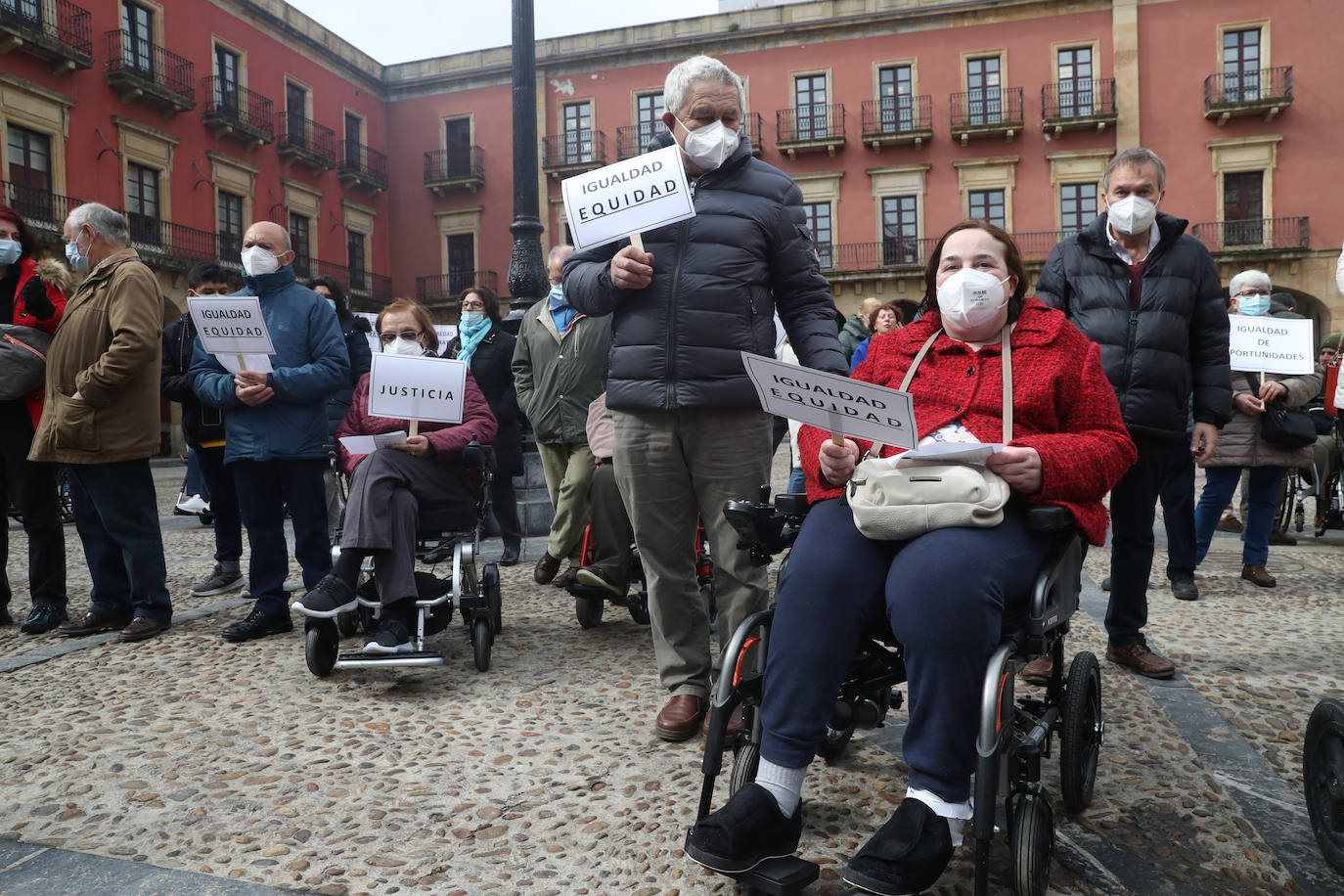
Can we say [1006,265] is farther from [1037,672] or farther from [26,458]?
[26,458]

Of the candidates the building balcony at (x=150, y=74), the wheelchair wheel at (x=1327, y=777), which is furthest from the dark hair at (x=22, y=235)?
the building balcony at (x=150, y=74)

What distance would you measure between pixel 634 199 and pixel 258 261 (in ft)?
7.78

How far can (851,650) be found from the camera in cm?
210

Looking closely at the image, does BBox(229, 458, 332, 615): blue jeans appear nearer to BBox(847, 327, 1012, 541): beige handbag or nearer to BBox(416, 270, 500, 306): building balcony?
BBox(847, 327, 1012, 541): beige handbag

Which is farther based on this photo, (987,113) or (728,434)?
(987,113)

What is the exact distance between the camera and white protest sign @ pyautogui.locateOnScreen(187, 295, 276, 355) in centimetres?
416

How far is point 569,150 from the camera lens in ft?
99.6

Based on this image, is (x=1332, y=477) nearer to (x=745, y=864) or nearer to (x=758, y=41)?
(x=745, y=864)

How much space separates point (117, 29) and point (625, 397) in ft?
79.5

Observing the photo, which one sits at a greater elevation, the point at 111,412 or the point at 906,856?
the point at 111,412

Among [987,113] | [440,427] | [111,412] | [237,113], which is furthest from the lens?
[987,113]

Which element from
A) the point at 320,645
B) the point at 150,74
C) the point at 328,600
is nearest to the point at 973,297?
the point at 328,600

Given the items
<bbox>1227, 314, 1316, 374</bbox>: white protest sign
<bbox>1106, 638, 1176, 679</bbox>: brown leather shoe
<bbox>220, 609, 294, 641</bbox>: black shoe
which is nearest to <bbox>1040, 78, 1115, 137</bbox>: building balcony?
<bbox>1227, 314, 1316, 374</bbox>: white protest sign

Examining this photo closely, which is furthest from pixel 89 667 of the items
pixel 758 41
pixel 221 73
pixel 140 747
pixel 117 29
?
pixel 758 41
